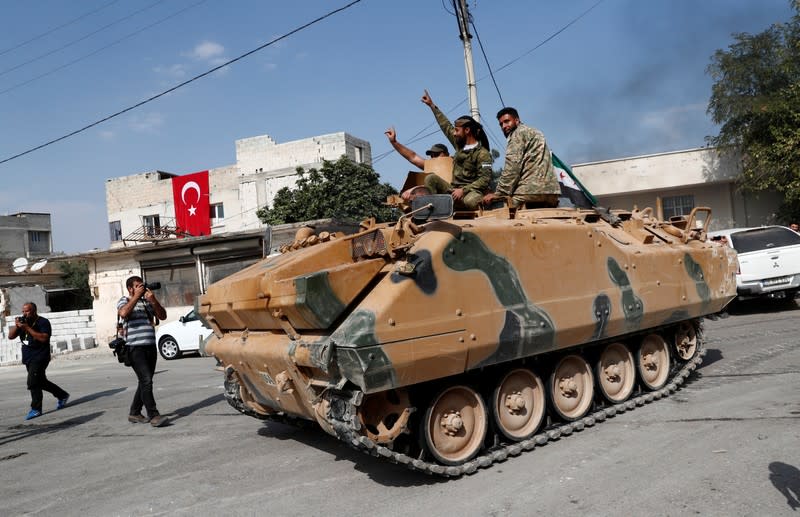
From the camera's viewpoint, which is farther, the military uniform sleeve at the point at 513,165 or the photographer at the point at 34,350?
the photographer at the point at 34,350

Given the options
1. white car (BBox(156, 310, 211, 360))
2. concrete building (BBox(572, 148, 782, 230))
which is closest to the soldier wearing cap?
white car (BBox(156, 310, 211, 360))

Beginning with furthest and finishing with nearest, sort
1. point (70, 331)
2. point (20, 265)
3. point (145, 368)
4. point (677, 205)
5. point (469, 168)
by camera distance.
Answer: point (20, 265)
point (677, 205)
point (70, 331)
point (145, 368)
point (469, 168)

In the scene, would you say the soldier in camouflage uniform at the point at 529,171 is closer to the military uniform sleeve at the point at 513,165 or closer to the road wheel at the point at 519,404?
the military uniform sleeve at the point at 513,165

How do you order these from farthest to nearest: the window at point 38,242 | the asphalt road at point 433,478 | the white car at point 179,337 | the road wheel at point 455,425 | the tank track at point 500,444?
the window at point 38,242
the white car at point 179,337
the road wheel at point 455,425
the tank track at point 500,444
the asphalt road at point 433,478

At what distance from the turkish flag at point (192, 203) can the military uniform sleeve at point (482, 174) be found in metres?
25.9

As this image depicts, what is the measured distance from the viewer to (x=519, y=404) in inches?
223

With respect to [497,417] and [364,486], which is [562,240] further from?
[364,486]

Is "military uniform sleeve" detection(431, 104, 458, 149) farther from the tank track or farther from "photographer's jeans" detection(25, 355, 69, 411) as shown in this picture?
"photographer's jeans" detection(25, 355, 69, 411)

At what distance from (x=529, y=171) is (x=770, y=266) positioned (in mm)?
8353

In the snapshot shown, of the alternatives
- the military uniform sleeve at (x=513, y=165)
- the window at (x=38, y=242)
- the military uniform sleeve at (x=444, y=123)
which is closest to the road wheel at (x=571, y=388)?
the military uniform sleeve at (x=513, y=165)

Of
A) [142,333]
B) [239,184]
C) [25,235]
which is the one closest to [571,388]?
[142,333]

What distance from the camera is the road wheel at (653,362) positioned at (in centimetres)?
→ 709

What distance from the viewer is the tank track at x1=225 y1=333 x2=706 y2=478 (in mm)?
4641

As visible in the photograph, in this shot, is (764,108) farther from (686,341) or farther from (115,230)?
(115,230)
